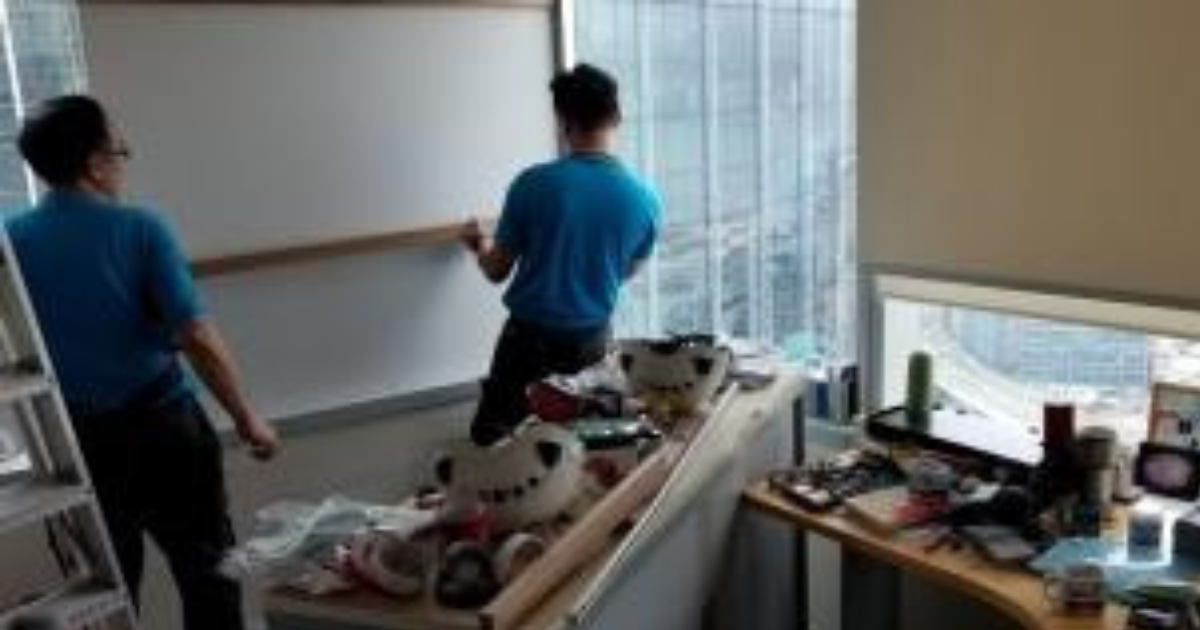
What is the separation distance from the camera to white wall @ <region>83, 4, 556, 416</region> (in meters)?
2.37

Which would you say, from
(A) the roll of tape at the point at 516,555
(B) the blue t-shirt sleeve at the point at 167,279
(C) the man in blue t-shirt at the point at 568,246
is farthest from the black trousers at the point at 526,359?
(A) the roll of tape at the point at 516,555

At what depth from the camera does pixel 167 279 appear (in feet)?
6.86

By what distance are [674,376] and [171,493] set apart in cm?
103

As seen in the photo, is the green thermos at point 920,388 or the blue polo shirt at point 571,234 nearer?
the green thermos at point 920,388

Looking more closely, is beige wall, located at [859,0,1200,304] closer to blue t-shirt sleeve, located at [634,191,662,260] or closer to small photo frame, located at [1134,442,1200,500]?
small photo frame, located at [1134,442,1200,500]

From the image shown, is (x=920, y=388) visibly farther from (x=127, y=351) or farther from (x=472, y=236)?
(x=127, y=351)

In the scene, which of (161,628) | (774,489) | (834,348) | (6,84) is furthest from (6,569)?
(834,348)

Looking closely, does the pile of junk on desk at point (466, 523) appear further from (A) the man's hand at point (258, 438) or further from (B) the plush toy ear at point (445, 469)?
(A) the man's hand at point (258, 438)

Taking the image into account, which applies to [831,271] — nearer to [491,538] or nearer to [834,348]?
[834,348]

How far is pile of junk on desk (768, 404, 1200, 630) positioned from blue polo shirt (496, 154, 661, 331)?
70 centimetres

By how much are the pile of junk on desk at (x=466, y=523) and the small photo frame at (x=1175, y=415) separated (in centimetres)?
82

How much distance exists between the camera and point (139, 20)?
90.2 inches

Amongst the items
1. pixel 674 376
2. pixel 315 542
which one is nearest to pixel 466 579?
pixel 315 542

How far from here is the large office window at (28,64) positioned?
2.24 meters
